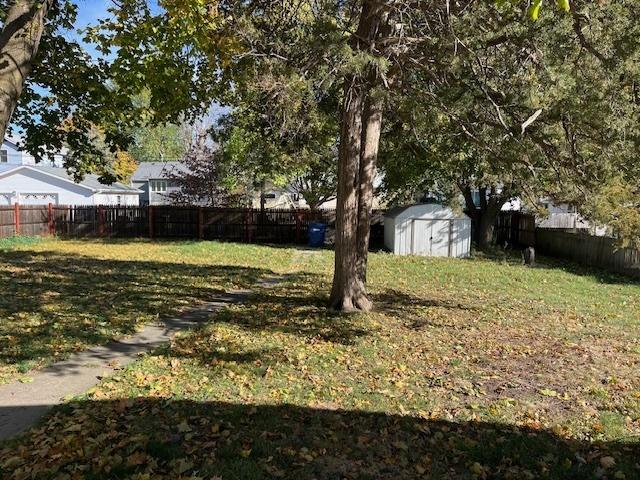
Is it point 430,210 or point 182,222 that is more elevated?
point 430,210

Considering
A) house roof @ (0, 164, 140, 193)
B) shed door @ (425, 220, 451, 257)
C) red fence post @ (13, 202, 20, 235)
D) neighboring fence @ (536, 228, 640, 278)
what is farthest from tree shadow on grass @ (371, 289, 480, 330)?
house roof @ (0, 164, 140, 193)

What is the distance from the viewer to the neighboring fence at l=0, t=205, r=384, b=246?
24969 mm

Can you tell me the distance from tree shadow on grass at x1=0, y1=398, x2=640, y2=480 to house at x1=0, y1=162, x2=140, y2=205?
2864 centimetres

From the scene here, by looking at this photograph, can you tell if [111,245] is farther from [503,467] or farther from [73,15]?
[503,467]

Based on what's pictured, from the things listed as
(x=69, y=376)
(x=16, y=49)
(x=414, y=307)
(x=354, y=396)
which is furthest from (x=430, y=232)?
(x=16, y=49)

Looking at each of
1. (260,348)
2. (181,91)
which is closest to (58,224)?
(181,91)

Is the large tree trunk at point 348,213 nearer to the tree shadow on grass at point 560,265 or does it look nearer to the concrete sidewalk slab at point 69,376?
the concrete sidewalk slab at point 69,376

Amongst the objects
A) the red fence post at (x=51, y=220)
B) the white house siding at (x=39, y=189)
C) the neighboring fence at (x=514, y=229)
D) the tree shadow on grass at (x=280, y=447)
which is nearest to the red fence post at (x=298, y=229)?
the neighboring fence at (x=514, y=229)

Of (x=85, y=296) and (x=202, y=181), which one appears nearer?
(x=85, y=296)

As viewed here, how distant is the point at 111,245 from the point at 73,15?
13.1 metres

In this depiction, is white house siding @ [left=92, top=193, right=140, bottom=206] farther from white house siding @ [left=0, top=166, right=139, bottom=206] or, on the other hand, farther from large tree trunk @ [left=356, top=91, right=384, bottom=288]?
large tree trunk @ [left=356, top=91, right=384, bottom=288]

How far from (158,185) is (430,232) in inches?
1491

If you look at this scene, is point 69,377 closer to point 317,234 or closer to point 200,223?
point 317,234

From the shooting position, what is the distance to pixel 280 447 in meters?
4.22
